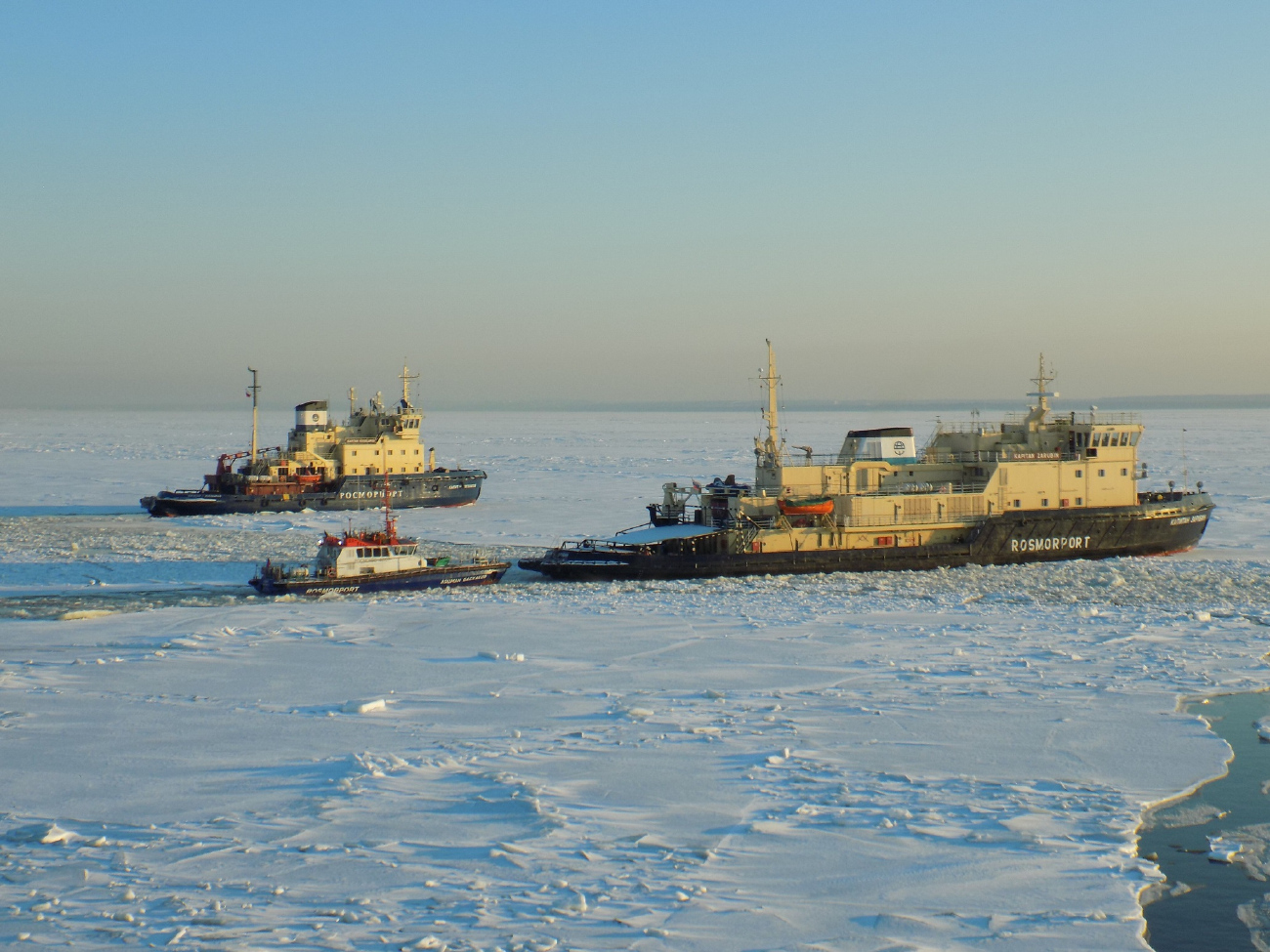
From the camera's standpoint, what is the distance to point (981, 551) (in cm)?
3353

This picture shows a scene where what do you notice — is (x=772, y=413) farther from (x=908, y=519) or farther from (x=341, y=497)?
(x=341, y=497)

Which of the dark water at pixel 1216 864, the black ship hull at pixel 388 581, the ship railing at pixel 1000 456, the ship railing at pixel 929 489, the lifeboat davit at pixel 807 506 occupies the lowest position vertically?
the dark water at pixel 1216 864

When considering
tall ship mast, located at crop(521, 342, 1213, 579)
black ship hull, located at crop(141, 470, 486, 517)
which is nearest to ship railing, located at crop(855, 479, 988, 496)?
tall ship mast, located at crop(521, 342, 1213, 579)

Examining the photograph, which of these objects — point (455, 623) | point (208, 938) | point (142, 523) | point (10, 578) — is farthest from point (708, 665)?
point (142, 523)

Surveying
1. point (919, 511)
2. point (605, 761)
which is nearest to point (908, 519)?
point (919, 511)

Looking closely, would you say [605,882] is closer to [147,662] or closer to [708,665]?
[708,665]

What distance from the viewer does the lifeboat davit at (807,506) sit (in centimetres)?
3288

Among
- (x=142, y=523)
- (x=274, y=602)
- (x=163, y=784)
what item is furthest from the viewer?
(x=142, y=523)

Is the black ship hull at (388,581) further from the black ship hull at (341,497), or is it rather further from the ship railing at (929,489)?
the black ship hull at (341,497)

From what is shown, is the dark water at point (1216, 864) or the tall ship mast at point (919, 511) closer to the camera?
the dark water at point (1216, 864)

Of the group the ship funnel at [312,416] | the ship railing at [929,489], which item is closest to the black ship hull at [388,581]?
the ship railing at [929,489]

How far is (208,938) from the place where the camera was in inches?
372

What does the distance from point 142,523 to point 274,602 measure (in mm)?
19103

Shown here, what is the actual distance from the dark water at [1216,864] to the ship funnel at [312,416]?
45.2 m
